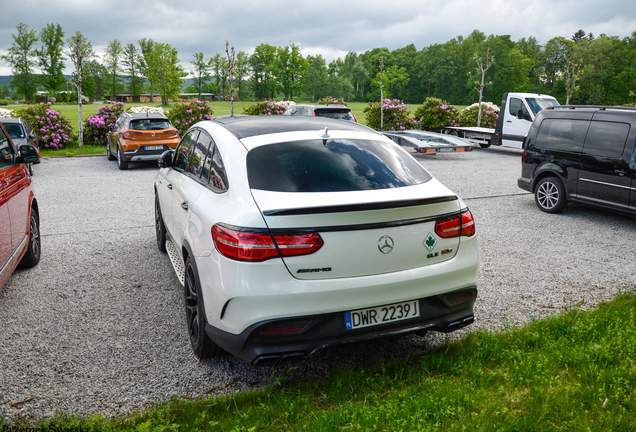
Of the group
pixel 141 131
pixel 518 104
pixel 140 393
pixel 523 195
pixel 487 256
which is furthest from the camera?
pixel 518 104

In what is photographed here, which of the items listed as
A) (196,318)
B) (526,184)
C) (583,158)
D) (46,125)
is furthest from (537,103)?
(46,125)

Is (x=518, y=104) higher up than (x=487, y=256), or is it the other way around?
(x=518, y=104)

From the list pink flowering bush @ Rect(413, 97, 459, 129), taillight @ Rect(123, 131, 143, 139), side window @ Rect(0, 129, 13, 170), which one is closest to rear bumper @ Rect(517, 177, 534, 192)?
side window @ Rect(0, 129, 13, 170)

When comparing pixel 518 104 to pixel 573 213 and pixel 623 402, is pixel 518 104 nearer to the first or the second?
pixel 573 213

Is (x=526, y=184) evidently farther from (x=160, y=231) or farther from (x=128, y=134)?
(x=128, y=134)

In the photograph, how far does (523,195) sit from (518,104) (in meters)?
8.73

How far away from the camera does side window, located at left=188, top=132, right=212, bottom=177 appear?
12.9ft

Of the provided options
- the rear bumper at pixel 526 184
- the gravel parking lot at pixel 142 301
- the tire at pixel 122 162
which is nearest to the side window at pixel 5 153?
the gravel parking lot at pixel 142 301

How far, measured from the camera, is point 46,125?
17828 millimetres

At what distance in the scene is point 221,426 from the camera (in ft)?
8.60

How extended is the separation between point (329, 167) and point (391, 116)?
1961cm

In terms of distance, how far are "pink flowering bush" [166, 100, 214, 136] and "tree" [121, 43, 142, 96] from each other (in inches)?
3489

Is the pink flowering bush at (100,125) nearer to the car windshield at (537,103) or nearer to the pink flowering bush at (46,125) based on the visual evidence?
the pink flowering bush at (46,125)

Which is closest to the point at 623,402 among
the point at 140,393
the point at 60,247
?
the point at 140,393
